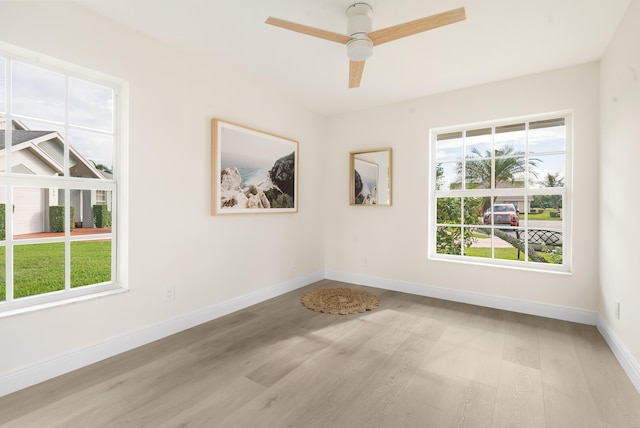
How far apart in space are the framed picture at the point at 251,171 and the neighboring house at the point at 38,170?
106 centimetres

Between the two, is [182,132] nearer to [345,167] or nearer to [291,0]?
[291,0]

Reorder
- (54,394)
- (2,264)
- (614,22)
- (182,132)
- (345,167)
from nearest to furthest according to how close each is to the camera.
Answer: (54,394) < (2,264) < (614,22) < (182,132) < (345,167)

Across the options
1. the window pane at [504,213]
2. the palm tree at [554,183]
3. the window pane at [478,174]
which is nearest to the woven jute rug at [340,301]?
the window pane at [504,213]

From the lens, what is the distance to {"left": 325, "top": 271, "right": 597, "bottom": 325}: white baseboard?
10.0 ft

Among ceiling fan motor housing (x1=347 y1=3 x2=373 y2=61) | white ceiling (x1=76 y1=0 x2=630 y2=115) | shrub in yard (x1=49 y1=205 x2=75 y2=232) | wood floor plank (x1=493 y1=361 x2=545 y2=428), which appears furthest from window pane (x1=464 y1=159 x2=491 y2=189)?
shrub in yard (x1=49 y1=205 x2=75 y2=232)

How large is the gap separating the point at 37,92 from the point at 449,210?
4047 mm

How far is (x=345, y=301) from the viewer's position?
3619 mm


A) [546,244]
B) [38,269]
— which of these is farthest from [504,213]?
[38,269]

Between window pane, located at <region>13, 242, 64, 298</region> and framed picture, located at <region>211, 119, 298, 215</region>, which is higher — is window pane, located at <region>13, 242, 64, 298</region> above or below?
below

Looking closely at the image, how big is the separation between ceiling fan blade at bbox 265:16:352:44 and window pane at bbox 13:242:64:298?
6.97 feet

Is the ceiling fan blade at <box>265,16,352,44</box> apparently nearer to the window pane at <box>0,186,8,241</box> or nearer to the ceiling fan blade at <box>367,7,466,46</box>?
the ceiling fan blade at <box>367,7,466,46</box>

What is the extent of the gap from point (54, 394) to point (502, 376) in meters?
2.87

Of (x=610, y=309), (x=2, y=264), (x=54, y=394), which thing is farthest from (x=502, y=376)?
(x=2, y=264)

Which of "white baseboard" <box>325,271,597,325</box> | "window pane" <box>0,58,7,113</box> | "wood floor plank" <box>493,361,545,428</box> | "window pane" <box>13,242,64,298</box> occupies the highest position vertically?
"window pane" <box>0,58,7,113</box>
